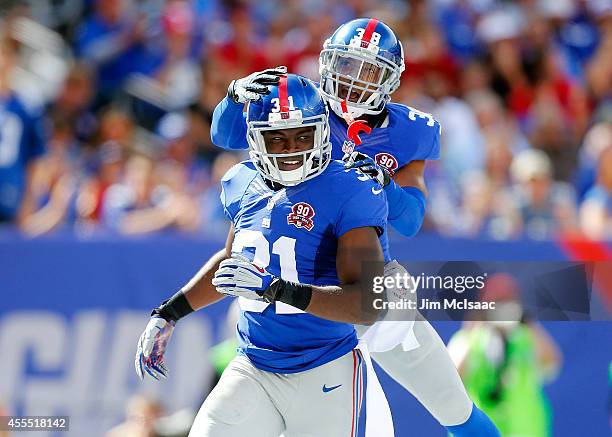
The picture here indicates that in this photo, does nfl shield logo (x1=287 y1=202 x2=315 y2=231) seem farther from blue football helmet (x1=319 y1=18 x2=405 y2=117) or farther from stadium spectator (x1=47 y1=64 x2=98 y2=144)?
stadium spectator (x1=47 y1=64 x2=98 y2=144)

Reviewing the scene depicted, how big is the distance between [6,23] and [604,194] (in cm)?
490

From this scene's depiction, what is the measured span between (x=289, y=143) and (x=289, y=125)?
6cm

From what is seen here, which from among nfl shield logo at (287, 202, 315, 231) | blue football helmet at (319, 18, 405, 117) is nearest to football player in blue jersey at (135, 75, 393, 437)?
nfl shield logo at (287, 202, 315, 231)

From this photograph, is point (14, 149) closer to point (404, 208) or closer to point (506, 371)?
point (506, 371)

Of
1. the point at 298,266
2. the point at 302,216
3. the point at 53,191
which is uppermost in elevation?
the point at 53,191

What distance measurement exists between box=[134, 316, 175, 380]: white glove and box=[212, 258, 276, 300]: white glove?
599mm

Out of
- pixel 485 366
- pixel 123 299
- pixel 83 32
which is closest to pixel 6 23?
pixel 83 32

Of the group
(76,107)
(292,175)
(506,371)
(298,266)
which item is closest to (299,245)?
(298,266)

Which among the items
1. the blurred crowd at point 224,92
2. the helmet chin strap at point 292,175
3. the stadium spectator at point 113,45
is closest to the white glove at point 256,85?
the helmet chin strap at point 292,175

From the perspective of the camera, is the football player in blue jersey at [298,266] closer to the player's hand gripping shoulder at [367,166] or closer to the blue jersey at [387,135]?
the player's hand gripping shoulder at [367,166]

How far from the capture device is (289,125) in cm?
380

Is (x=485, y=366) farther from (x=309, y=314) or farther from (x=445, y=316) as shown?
(x=309, y=314)

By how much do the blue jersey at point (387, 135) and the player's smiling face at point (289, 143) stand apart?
0.51 m

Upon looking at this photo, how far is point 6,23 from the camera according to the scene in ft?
29.8
